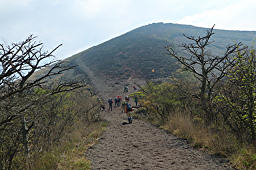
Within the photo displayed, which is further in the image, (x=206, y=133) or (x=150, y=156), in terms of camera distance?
(x=206, y=133)

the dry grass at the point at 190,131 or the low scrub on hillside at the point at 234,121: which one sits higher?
the low scrub on hillside at the point at 234,121

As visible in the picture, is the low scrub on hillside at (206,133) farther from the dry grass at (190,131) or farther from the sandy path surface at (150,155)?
the sandy path surface at (150,155)

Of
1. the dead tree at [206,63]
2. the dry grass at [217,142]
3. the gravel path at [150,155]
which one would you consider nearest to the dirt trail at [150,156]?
the gravel path at [150,155]

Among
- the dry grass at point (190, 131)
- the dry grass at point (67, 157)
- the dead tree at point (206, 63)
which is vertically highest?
the dead tree at point (206, 63)

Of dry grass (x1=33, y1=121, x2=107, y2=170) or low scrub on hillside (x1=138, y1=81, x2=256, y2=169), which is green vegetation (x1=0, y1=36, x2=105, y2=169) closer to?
dry grass (x1=33, y1=121, x2=107, y2=170)

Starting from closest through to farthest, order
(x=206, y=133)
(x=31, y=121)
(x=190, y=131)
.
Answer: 1. (x=31, y=121)
2. (x=206, y=133)
3. (x=190, y=131)

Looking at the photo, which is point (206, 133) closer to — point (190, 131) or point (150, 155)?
point (190, 131)

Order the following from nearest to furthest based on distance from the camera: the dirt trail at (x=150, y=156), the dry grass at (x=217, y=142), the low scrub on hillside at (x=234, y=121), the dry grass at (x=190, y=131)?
the dry grass at (x=217, y=142)
the low scrub on hillside at (x=234, y=121)
the dirt trail at (x=150, y=156)
the dry grass at (x=190, y=131)

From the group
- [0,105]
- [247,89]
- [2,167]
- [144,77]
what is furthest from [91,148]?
[144,77]

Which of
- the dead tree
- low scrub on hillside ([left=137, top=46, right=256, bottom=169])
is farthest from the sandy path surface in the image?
the dead tree

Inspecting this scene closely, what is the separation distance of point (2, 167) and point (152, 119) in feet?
29.5

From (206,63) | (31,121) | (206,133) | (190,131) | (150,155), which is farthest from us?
(190,131)

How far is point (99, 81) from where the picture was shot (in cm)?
4181

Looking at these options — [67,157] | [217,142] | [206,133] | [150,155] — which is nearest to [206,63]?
[206,133]
